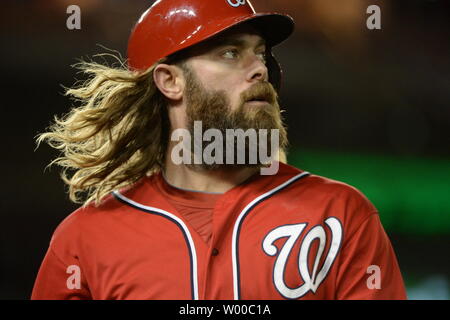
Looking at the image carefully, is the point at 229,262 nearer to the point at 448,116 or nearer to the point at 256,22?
the point at 256,22

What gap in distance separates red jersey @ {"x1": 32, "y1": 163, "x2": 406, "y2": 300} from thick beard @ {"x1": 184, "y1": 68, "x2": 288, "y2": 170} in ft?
0.36

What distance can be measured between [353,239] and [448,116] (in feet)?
6.96

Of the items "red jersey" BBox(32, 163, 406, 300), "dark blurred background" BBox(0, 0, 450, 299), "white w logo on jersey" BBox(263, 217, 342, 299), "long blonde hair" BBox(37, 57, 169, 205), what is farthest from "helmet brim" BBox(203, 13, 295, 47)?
"dark blurred background" BBox(0, 0, 450, 299)

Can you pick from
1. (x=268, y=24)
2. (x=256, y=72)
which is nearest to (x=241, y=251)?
(x=256, y=72)

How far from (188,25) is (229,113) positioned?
29cm

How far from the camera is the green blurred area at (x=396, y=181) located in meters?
3.44

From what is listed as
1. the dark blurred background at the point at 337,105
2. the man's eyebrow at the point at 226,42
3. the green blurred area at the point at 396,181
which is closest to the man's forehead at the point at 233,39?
the man's eyebrow at the point at 226,42

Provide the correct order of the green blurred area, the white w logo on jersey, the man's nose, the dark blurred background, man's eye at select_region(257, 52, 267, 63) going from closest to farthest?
the white w logo on jersey < the man's nose < man's eye at select_region(257, 52, 267, 63) < the dark blurred background < the green blurred area

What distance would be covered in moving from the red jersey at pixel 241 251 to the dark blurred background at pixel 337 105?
1361 millimetres

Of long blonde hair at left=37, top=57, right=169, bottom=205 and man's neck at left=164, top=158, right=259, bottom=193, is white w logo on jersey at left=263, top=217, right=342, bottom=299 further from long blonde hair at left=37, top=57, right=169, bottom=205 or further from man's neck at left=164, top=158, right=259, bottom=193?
long blonde hair at left=37, top=57, right=169, bottom=205

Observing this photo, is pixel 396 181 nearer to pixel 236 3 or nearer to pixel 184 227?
pixel 236 3

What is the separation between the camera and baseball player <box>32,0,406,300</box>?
1.68m

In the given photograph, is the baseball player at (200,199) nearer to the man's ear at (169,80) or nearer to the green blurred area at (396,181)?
the man's ear at (169,80)
